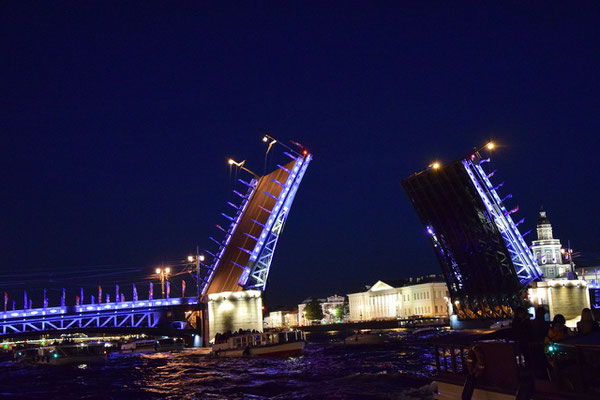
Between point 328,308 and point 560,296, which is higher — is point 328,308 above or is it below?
below

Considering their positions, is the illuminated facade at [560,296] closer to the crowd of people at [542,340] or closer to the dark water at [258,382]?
the dark water at [258,382]

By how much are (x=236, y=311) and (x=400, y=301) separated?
7653 cm

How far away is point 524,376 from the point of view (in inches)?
314

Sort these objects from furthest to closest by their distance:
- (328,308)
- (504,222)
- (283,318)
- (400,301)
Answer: (283,318) < (328,308) < (400,301) < (504,222)

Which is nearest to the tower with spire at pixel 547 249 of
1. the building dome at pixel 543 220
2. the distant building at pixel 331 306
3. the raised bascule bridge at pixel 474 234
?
the building dome at pixel 543 220

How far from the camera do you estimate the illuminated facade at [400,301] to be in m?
105

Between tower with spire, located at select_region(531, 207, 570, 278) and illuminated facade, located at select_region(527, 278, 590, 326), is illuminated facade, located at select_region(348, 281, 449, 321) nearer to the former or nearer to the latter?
tower with spire, located at select_region(531, 207, 570, 278)

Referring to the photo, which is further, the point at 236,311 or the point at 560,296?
the point at 560,296

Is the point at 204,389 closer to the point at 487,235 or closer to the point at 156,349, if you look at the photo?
the point at 487,235

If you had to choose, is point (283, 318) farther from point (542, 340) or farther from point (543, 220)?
point (542, 340)

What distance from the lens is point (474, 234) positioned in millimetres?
39969

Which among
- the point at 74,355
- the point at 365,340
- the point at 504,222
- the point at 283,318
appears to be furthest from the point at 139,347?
the point at 283,318

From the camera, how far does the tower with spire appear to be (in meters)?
100

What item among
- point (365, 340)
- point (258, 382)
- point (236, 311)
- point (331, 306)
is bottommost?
point (331, 306)
